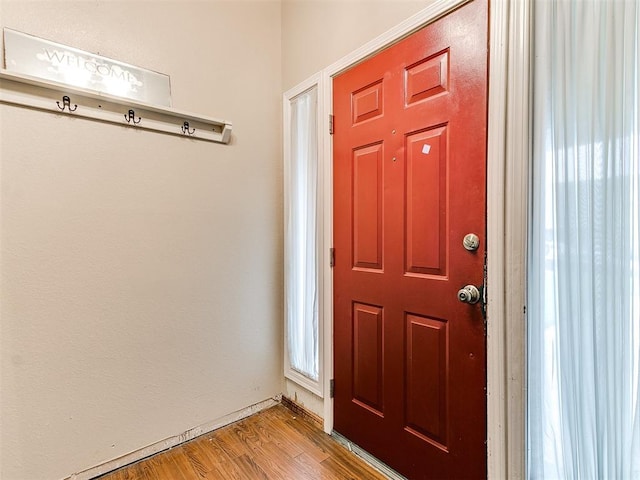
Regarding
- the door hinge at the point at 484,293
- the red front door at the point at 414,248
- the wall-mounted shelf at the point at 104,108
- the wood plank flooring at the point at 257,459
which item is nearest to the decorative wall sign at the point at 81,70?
the wall-mounted shelf at the point at 104,108

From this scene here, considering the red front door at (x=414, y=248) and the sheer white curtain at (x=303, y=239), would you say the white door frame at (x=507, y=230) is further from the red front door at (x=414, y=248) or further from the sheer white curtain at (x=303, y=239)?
the sheer white curtain at (x=303, y=239)

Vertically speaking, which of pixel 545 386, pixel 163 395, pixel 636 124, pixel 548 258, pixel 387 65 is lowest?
pixel 163 395

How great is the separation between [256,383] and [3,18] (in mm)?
2283

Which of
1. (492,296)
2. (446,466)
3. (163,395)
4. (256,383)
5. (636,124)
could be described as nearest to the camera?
(636,124)

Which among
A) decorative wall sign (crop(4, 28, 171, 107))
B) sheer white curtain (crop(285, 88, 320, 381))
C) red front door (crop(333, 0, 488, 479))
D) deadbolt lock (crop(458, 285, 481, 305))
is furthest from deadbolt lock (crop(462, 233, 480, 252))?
decorative wall sign (crop(4, 28, 171, 107))

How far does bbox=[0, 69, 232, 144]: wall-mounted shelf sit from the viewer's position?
4.31ft

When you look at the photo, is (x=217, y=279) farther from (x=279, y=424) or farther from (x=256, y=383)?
(x=279, y=424)

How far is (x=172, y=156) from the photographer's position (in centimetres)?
173

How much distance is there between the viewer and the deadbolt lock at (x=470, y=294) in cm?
117

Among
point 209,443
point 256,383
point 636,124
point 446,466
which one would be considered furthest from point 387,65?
point 209,443

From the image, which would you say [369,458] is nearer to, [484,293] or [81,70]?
[484,293]

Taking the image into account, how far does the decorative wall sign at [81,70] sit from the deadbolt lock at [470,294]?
180 centimetres

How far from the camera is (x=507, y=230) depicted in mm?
1091

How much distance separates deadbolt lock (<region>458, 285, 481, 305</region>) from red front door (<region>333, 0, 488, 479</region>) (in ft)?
0.07
